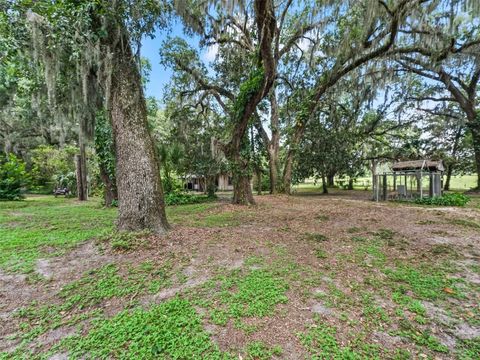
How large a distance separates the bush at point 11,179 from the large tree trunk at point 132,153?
9.14 metres

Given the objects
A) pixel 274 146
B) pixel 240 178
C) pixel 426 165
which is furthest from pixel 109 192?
pixel 426 165

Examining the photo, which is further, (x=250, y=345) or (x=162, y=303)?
(x=162, y=303)

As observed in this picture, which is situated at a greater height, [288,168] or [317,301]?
[288,168]

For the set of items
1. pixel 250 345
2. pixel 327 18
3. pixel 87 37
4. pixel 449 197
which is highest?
pixel 327 18

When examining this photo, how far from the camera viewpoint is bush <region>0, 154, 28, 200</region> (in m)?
9.66

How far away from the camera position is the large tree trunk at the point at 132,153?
381cm

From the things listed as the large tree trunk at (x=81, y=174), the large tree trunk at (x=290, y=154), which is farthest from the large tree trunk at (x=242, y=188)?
the large tree trunk at (x=81, y=174)

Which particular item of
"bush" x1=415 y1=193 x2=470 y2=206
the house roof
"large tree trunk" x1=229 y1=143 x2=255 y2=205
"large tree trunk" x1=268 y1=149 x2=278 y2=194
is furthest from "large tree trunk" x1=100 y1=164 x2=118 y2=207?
the house roof

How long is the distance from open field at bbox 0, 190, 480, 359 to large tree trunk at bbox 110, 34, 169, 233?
0.33m

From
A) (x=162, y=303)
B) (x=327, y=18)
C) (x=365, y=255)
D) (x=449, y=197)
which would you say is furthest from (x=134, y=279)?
(x=449, y=197)

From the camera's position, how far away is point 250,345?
5.76ft

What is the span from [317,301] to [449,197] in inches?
351

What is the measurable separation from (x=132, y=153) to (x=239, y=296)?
278 centimetres

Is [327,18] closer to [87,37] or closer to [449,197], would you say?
[87,37]
